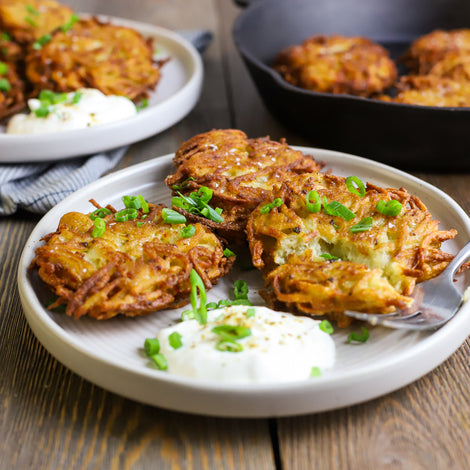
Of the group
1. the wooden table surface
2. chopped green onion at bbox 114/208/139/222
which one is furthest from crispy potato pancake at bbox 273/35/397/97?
the wooden table surface

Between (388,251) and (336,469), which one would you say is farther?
(388,251)

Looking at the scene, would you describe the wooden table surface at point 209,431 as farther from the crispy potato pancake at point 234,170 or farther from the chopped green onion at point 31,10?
the chopped green onion at point 31,10

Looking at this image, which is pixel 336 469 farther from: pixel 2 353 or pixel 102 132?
pixel 102 132

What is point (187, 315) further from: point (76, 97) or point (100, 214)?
point (76, 97)

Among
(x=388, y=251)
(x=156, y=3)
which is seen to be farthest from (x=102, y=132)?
(x=156, y=3)

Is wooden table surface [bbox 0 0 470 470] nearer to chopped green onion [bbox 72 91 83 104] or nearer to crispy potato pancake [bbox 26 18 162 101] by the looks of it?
chopped green onion [bbox 72 91 83 104]

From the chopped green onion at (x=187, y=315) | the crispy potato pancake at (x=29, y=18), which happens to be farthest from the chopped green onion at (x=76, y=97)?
the chopped green onion at (x=187, y=315)

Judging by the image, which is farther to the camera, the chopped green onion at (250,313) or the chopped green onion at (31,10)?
the chopped green onion at (31,10)

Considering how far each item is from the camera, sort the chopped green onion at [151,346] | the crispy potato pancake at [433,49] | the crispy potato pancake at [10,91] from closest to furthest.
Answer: the chopped green onion at [151,346], the crispy potato pancake at [10,91], the crispy potato pancake at [433,49]
